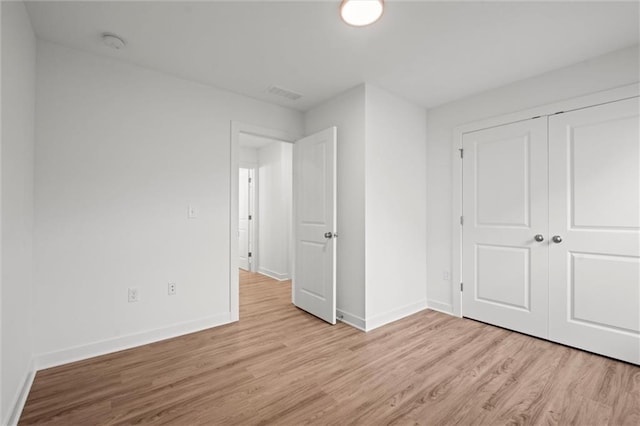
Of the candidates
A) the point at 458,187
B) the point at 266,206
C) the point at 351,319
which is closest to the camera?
the point at 351,319

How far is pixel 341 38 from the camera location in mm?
2160

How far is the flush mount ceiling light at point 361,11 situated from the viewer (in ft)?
5.70

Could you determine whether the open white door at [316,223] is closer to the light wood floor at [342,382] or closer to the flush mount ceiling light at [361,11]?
the light wood floor at [342,382]

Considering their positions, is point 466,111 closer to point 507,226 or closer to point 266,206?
point 507,226

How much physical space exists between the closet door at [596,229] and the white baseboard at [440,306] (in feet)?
3.07

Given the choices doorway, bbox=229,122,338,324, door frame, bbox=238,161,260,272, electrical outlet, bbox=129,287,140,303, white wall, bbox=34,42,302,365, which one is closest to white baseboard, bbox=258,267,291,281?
door frame, bbox=238,161,260,272

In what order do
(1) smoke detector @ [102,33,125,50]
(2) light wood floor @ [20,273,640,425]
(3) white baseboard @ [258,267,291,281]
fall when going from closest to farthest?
(2) light wood floor @ [20,273,640,425] < (1) smoke detector @ [102,33,125,50] < (3) white baseboard @ [258,267,291,281]

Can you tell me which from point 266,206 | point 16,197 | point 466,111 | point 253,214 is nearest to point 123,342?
point 16,197

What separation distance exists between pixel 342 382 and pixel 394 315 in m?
1.34

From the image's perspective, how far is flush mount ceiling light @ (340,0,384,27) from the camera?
1.74m

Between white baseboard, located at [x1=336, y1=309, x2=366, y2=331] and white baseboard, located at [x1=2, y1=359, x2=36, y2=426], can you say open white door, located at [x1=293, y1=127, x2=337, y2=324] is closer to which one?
white baseboard, located at [x1=336, y1=309, x2=366, y2=331]

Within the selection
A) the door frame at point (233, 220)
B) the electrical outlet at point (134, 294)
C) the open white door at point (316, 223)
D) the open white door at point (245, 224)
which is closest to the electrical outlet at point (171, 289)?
the electrical outlet at point (134, 294)

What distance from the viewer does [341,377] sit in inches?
80.0

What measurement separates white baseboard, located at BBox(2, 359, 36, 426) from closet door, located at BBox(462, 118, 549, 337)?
365 cm
